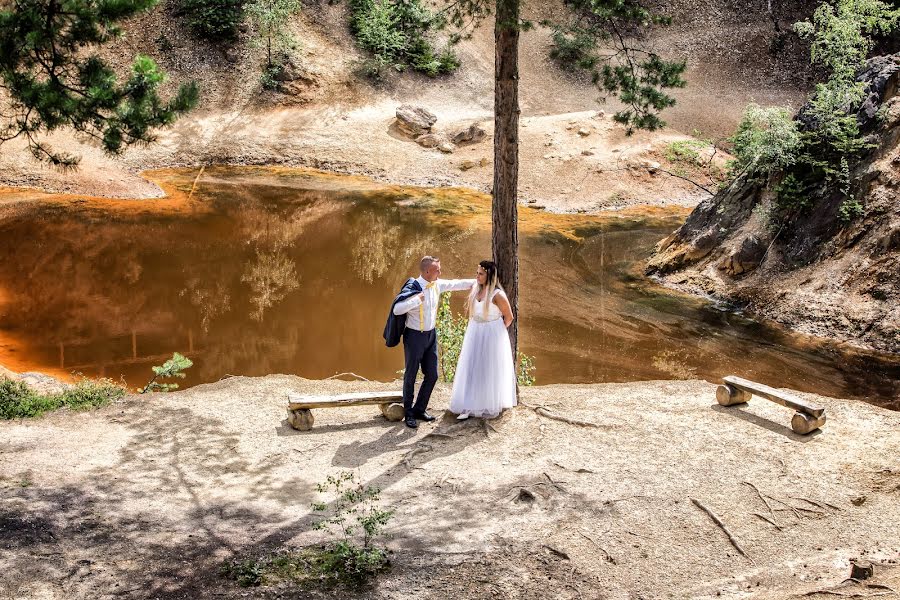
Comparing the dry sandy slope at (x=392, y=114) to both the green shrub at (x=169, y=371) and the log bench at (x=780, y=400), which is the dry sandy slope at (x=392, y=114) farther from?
the log bench at (x=780, y=400)

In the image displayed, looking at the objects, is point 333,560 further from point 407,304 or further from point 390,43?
point 390,43

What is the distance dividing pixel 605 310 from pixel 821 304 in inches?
153

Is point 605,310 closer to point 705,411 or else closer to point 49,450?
point 705,411

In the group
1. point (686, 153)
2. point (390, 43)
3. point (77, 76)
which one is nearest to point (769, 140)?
point (686, 153)

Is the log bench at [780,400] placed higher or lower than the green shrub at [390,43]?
lower

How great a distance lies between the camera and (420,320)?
838cm

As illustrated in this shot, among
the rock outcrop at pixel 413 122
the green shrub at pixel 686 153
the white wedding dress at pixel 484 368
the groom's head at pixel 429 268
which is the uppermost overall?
the rock outcrop at pixel 413 122

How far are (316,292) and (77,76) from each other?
31.0 feet

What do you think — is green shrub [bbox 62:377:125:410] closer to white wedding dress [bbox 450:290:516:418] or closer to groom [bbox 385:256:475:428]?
groom [bbox 385:256:475:428]

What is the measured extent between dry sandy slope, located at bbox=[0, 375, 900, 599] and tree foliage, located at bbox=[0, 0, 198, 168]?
3046mm

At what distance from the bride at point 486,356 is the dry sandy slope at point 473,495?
12.8 inches

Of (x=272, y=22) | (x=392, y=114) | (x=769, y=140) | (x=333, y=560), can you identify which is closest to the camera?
(x=333, y=560)

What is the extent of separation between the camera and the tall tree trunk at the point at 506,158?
342 inches

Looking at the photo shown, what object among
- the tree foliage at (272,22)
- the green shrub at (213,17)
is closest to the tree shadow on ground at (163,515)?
the tree foliage at (272,22)
